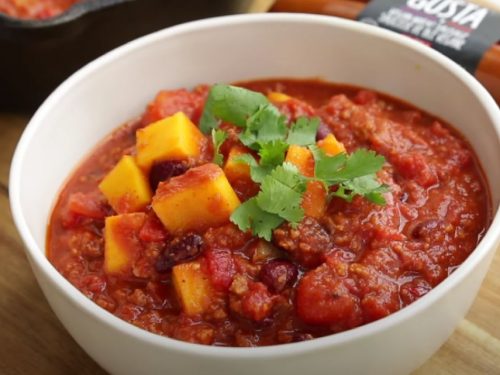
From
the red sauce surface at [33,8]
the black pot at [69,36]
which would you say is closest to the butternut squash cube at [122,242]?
the black pot at [69,36]

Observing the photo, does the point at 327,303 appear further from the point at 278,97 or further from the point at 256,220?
the point at 278,97

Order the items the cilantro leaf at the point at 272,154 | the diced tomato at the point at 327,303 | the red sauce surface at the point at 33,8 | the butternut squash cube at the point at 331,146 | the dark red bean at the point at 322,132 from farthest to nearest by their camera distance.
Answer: the red sauce surface at the point at 33,8 < the dark red bean at the point at 322,132 < the butternut squash cube at the point at 331,146 < the cilantro leaf at the point at 272,154 < the diced tomato at the point at 327,303

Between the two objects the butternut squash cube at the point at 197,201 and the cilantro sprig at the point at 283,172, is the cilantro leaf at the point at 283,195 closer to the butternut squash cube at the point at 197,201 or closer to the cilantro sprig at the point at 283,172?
Result: the cilantro sprig at the point at 283,172

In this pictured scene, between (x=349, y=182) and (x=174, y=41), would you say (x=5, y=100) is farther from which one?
(x=349, y=182)

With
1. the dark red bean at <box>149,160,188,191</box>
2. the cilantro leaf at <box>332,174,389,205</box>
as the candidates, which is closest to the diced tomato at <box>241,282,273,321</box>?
the cilantro leaf at <box>332,174,389,205</box>

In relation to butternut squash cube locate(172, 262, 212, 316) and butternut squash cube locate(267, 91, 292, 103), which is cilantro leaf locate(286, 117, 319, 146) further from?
butternut squash cube locate(172, 262, 212, 316)
